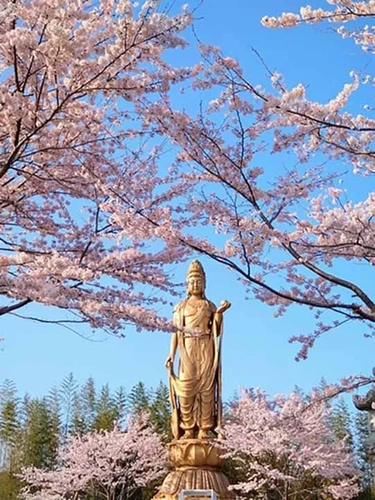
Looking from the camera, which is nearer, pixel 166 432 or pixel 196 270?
pixel 196 270

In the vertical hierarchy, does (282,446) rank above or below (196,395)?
below

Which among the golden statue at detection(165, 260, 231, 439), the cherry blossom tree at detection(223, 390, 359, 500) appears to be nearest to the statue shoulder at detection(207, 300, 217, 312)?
the golden statue at detection(165, 260, 231, 439)

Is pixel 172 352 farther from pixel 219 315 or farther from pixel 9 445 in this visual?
pixel 9 445

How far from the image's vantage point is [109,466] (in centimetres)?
1448

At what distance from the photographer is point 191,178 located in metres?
5.13

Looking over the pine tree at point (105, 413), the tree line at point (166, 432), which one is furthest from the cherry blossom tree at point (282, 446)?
the pine tree at point (105, 413)

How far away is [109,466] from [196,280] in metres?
6.92

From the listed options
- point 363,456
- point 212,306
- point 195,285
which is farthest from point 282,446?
point 363,456

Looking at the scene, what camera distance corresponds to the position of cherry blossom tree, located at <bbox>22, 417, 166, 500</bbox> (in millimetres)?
14328

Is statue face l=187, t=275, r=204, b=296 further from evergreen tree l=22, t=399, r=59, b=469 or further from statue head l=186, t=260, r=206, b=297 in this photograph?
evergreen tree l=22, t=399, r=59, b=469

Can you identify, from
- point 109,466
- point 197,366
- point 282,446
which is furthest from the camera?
point 109,466

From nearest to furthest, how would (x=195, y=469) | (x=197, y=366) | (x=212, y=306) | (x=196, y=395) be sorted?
(x=195, y=469) < (x=196, y=395) < (x=197, y=366) < (x=212, y=306)

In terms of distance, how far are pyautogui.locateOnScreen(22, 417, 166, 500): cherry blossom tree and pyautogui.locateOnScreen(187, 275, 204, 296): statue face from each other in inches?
237

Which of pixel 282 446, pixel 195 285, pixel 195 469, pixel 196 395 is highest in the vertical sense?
pixel 195 285
